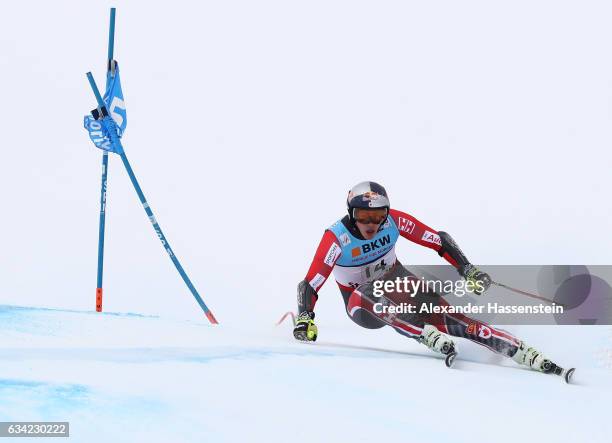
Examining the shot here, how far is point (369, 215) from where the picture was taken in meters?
6.87

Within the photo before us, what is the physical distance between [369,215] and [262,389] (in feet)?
8.33

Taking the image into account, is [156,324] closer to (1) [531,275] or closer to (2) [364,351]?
(2) [364,351]

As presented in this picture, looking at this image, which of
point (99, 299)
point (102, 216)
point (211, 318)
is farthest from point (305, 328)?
point (102, 216)

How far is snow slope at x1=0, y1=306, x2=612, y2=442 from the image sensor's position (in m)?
4.12

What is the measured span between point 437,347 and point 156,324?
2833 millimetres

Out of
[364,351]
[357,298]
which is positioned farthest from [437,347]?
[357,298]

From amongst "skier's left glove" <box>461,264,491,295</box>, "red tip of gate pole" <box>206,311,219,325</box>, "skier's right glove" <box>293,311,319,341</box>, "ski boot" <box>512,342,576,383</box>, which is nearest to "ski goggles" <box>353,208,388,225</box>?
"skier's right glove" <box>293,311,319,341</box>

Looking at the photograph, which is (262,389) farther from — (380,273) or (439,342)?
(380,273)

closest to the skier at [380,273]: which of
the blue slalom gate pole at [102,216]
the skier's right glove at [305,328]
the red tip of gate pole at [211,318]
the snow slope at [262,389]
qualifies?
the skier's right glove at [305,328]

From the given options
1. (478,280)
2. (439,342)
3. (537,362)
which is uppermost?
(478,280)

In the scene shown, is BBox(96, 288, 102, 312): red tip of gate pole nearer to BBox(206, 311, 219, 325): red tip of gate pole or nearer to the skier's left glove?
BBox(206, 311, 219, 325): red tip of gate pole

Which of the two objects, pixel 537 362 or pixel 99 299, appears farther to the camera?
pixel 99 299

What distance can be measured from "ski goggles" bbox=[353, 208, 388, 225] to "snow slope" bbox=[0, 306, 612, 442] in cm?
121

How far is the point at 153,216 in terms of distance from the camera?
27.8 ft
